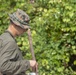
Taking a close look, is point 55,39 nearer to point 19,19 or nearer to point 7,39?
point 19,19

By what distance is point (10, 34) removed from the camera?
3795mm

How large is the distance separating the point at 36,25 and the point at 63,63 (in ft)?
3.24

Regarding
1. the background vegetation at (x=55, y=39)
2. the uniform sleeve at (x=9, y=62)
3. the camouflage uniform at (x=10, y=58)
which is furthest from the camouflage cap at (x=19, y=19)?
the background vegetation at (x=55, y=39)

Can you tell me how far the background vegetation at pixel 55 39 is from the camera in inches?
236

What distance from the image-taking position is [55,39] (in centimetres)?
623

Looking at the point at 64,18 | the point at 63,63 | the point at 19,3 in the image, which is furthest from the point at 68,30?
the point at 19,3

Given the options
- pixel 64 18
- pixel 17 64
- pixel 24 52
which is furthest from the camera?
pixel 24 52

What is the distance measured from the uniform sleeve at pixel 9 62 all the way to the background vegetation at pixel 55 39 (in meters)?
2.36

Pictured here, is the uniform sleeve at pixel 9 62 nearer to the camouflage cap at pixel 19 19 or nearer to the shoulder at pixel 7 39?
the shoulder at pixel 7 39

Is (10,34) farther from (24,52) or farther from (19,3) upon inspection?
(19,3)

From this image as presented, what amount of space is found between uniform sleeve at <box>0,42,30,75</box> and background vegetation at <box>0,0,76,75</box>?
236 cm

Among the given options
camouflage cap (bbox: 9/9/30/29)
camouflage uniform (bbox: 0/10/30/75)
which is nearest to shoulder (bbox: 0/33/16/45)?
camouflage uniform (bbox: 0/10/30/75)

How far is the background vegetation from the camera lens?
19.7 feet

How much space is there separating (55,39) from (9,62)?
2721 millimetres
